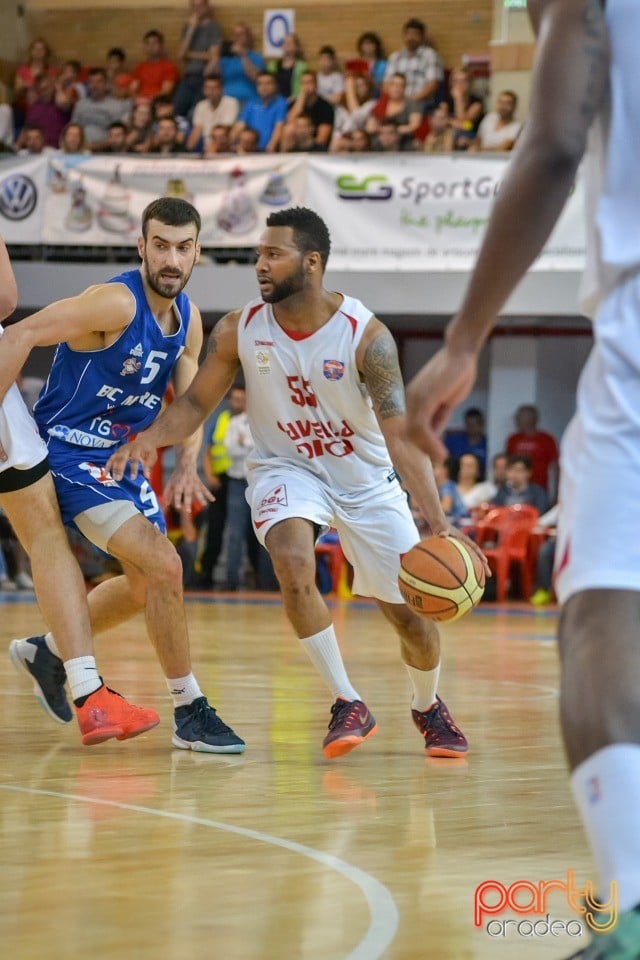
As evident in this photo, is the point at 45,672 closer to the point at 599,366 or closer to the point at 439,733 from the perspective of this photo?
the point at 439,733

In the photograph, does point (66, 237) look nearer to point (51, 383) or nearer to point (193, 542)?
point (193, 542)

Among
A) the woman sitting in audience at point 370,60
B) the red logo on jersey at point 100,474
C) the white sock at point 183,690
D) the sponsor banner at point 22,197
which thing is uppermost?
the red logo on jersey at point 100,474

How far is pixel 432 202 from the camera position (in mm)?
14727

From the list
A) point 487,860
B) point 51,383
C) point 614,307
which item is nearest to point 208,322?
point 51,383

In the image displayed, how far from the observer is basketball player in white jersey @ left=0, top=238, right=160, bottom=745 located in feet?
16.3

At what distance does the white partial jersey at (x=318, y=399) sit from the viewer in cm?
548

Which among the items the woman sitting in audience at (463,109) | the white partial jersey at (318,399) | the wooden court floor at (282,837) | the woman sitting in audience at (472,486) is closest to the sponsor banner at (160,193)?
the woman sitting in audience at (463,109)

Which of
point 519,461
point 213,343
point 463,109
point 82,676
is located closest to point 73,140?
point 463,109

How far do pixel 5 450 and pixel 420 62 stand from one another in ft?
41.8

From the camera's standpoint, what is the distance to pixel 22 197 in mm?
15883

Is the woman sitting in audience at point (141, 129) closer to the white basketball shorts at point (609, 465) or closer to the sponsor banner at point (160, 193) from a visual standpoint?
the sponsor banner at point (160, 193)

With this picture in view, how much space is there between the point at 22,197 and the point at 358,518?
37.8ft

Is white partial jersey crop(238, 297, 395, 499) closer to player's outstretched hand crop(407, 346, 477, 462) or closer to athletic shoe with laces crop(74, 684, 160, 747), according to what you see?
athletic shoe with laces crop(74, 684, 160, 747)

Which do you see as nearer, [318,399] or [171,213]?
[171,213]
